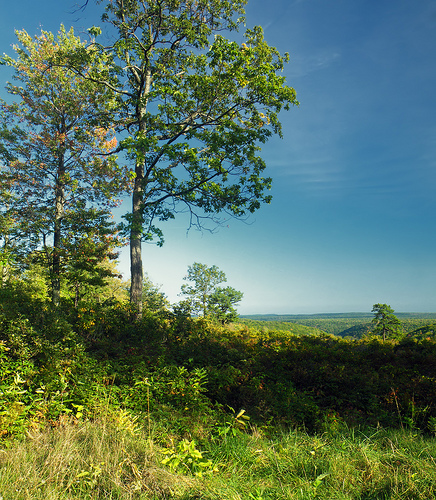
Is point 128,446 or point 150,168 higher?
point 150,168

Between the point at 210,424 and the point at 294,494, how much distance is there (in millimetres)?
1822

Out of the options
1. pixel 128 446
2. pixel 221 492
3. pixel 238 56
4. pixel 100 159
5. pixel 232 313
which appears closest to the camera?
pixel 221 492

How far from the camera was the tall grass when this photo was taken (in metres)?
2.97

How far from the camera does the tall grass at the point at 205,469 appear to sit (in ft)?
9.75

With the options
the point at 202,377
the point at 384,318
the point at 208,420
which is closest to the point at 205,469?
the point at 208,420

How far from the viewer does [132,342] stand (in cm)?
841

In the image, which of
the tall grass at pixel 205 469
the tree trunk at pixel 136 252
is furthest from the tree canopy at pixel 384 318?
the tall grass at pixel 205 469

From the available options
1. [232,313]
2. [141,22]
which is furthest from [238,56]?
[232,313]

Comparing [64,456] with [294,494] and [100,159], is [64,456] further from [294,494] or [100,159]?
[100,159]

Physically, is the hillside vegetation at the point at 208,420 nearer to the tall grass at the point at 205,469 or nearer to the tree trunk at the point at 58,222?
the tall grass at the point at 205,469

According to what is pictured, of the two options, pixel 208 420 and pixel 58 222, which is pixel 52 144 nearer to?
pixel 58 222

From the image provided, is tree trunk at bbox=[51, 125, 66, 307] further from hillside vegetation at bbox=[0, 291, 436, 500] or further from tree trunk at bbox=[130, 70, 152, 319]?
hillside vegetation at bbox=[0, 291, 436, 500]

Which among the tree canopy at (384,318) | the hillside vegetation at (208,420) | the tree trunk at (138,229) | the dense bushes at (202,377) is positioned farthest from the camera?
the tree canopy at (384,318)

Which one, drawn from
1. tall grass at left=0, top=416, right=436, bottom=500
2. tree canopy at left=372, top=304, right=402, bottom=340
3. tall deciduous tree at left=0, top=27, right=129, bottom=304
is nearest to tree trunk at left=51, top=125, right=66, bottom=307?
tall deciduous tree at left=0, top=27, right=129, bottom=304
